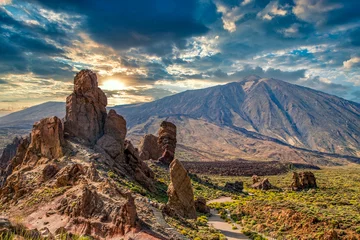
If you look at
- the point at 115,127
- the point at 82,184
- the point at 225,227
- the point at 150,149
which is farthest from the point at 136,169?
the point at 150,149

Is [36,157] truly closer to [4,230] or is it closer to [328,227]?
Answer: [4,230]

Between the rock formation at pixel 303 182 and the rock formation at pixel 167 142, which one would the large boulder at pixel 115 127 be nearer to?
the rock formation at pixel 167 142

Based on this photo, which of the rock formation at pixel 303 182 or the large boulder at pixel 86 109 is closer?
the large boulder at pixel 86 109

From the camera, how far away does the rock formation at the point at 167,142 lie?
77.1 m

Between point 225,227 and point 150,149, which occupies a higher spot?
point 225,227

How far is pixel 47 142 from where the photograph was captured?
34406 mm

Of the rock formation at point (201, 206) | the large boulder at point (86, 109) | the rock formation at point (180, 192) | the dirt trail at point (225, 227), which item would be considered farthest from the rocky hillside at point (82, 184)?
the rock formation at point (201, 206)

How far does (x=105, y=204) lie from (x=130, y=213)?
2653 mm

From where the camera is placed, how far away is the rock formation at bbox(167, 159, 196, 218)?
109 feet

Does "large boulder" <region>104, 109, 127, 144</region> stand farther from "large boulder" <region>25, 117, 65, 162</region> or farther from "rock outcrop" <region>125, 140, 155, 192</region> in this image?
"large boulder" <region>25, 117, 65, 162</region>

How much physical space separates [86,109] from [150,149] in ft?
126

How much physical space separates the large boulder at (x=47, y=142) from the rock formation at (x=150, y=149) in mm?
44576

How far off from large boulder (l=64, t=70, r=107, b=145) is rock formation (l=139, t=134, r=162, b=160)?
34428 millimetres

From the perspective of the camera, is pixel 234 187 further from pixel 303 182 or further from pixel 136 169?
pixel 136 169
